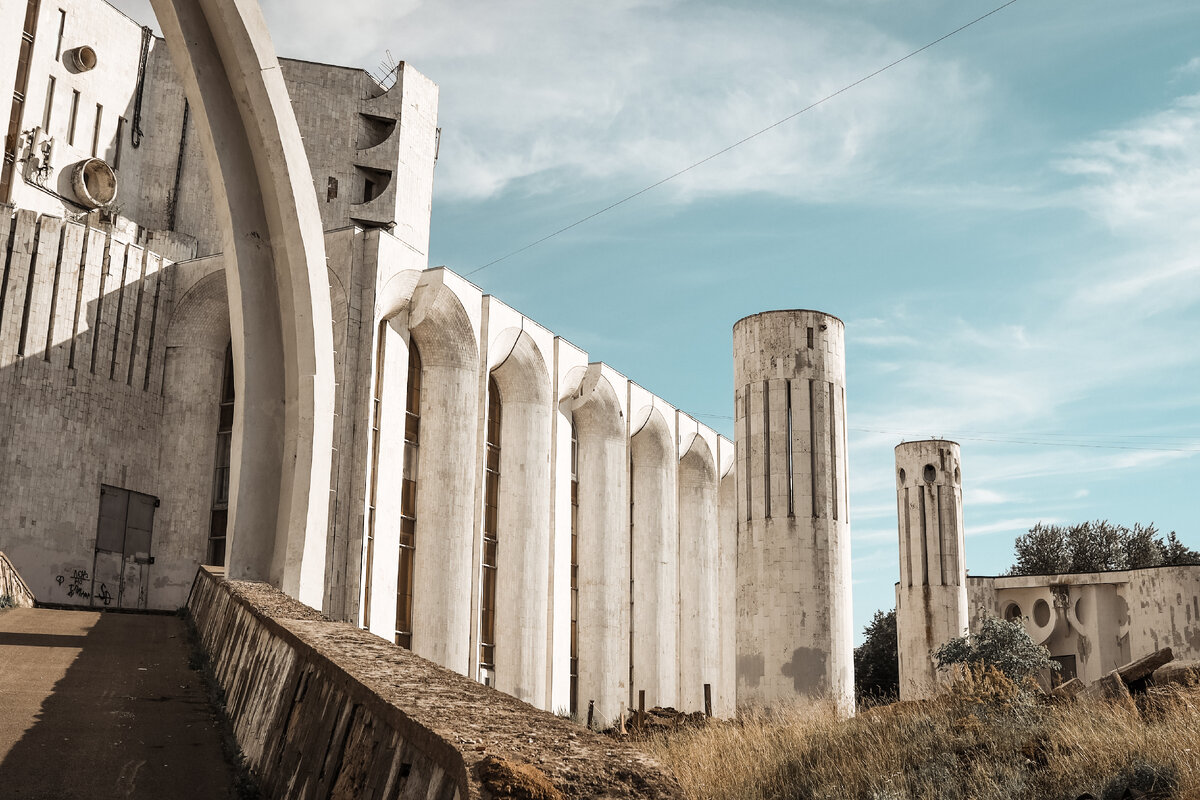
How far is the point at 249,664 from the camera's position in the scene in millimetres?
7492

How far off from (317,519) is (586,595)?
61.5 feet

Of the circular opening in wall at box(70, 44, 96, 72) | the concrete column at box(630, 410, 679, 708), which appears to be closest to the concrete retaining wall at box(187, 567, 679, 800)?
the circular opening in wall at box(70, 44, 96, 72)

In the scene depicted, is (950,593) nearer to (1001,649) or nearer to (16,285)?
(1001,649)

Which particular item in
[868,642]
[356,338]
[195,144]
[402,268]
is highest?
[195,144]

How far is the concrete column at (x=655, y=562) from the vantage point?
118 feet

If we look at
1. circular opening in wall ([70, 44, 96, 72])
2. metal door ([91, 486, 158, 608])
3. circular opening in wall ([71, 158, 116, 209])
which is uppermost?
circular opening in wall ([70, 44, 96, 72])

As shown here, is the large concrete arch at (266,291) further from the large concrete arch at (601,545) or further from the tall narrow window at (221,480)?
the large concrete arch at (601,545)

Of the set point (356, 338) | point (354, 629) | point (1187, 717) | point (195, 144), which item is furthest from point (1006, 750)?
point (195, 144)

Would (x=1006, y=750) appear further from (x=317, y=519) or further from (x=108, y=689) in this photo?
(x=317, y=519)

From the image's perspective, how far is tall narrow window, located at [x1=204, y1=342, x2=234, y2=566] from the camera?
25953mm

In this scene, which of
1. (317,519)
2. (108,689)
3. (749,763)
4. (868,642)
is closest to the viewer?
(108,689)

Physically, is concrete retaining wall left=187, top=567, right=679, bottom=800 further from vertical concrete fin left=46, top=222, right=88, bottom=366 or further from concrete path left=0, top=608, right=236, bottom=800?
vertical concrete fin left=46, top=222, right=88, bottom=366

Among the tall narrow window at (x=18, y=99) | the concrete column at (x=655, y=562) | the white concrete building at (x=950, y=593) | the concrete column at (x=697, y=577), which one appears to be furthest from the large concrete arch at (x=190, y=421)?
the white concrete building at (x=950, y=593)

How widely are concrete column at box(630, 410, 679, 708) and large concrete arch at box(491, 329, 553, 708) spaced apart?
6.99 m
